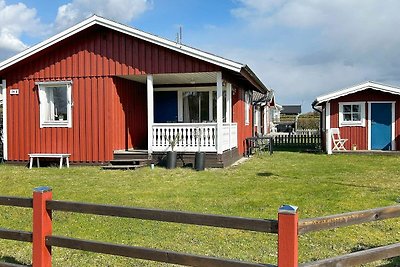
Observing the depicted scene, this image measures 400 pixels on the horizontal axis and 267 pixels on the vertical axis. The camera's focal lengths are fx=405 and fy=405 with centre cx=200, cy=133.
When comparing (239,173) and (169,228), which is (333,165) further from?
(169,228)

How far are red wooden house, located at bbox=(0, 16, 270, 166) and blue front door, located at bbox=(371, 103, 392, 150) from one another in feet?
24.4

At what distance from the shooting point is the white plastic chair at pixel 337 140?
18833 millimetres

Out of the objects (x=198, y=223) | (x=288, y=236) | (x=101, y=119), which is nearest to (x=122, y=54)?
(x=101, y=119)

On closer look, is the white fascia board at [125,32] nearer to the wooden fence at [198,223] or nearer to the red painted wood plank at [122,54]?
the red painted wood plank at [122,54]

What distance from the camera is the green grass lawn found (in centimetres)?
502

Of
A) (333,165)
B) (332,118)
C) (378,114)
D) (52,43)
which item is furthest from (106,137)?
(378,114)

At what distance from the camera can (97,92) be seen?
13.5 m

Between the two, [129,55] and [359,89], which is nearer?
[129,55]

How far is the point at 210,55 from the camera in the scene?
40.4 feet

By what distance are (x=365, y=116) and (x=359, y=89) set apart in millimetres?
1307

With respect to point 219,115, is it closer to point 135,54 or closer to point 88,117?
point 135,54

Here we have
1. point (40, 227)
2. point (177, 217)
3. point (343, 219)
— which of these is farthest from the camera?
point (40, 227)

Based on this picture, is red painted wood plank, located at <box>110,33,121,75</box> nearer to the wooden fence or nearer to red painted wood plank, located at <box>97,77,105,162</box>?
red painted wood plank, located at <box>97,77,105,162</box>

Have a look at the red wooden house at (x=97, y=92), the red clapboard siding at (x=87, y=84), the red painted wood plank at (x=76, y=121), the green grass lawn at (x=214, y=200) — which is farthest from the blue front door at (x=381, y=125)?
the red painted wood plank at (x=76, y=121)
